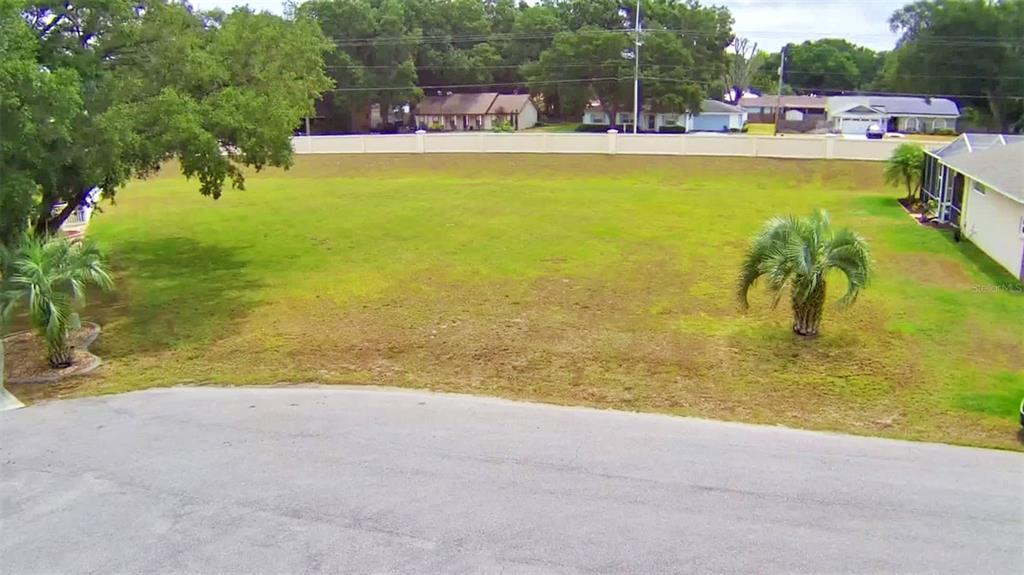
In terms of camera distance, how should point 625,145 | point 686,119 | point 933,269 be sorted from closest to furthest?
point 933,269 < point 625,145 < point 686,119

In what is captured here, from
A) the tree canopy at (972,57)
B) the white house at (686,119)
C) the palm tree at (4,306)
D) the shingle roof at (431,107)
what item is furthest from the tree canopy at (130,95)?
the tree canopy at (972,57)

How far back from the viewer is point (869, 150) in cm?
3675

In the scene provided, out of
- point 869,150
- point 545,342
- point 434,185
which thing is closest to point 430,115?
point 434,185

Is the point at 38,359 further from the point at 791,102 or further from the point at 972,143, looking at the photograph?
the point at 791,102

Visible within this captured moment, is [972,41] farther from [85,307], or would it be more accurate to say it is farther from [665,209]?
[85,307]

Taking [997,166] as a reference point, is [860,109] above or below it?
above

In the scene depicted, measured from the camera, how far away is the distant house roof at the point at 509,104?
6956 cm

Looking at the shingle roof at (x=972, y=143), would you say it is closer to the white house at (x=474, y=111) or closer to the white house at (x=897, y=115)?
the white house at (x=897, y=115)

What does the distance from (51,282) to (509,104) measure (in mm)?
60605

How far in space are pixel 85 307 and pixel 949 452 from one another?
15389mm

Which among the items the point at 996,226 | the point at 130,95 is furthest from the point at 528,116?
the point at 130,95

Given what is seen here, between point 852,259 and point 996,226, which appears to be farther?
point 996,226

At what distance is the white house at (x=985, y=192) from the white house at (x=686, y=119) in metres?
42.5

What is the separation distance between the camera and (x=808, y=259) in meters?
12.5
